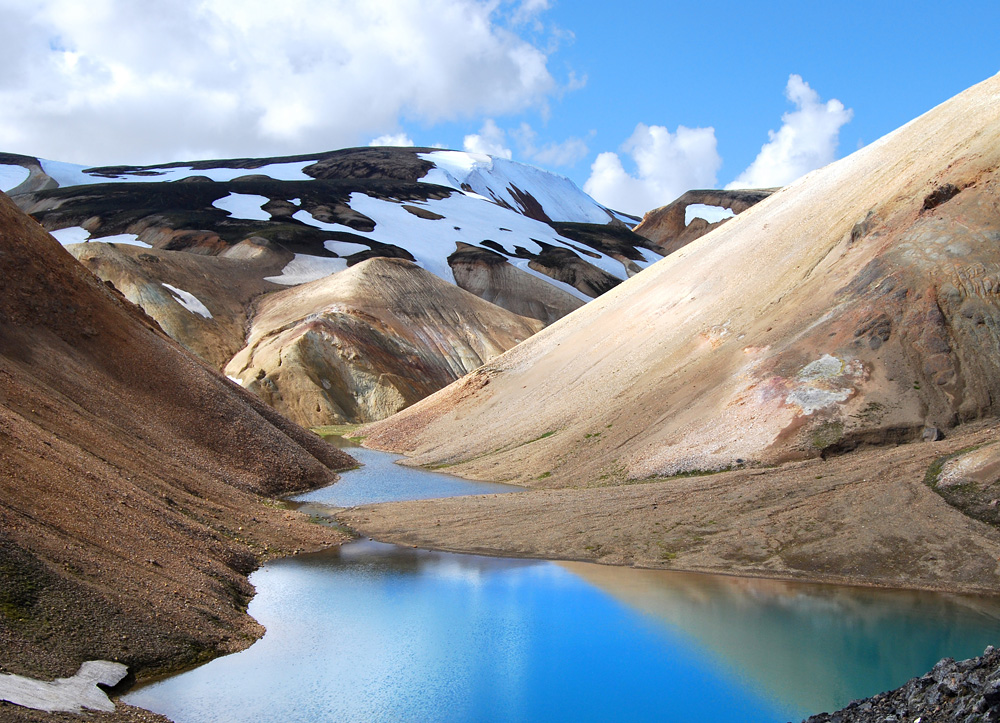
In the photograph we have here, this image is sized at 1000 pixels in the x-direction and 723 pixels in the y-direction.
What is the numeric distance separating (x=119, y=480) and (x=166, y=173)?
11347 centimetres

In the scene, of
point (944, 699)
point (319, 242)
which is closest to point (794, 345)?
point (944, 699)

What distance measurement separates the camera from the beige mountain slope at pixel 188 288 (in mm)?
55094

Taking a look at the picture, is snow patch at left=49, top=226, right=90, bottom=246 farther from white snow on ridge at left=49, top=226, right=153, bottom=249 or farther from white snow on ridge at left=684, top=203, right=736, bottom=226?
white snow on ridge at left=684, top=203, right=736, bottom=226

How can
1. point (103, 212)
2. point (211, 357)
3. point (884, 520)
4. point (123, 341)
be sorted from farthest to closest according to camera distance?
point (103, 212) → point (211, 357) → point (123, 341) → point (884, 520)

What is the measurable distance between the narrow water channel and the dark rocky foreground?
2068mm

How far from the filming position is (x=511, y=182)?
439 feet

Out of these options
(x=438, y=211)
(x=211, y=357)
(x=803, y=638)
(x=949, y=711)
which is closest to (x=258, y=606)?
(x=803, y=638)

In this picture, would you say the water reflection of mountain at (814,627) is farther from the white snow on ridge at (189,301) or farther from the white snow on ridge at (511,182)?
the white snow on ridge at (511,182)

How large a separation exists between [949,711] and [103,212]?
291 feet

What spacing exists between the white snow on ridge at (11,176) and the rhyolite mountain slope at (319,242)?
35 centimetres

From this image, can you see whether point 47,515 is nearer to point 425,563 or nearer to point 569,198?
point 425,563

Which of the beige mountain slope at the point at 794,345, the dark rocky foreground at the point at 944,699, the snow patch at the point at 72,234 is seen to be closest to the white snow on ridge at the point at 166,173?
the snow patch at the point at 72,234

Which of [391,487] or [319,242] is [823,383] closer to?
[391,487]

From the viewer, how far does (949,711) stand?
902 centimetres
